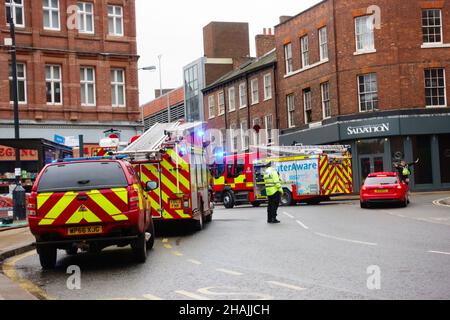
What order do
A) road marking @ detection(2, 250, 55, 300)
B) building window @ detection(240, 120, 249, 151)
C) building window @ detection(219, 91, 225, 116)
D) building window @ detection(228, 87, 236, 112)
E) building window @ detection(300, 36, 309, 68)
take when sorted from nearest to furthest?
1. road marking @ detection(2, 250, 55, 300)
2. building window @ detection(300, 36, 309, 68)
3. building window @ detection(240, 120, 249, 151)
4. building window @ detection(228, 87, 236, 112)
5. building window @ detection(219, 91, 225, 116)

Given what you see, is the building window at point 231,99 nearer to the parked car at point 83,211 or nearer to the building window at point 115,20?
the building window at point 115,20

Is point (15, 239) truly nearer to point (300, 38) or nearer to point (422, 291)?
point (422, 291)

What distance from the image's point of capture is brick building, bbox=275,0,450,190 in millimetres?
35906

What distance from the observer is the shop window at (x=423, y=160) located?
3609cm

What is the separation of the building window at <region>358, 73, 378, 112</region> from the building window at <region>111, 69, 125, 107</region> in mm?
13809

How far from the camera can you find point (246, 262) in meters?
10.4

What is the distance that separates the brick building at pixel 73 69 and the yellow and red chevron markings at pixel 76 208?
23.2 meters

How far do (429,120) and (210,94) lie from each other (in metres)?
23.9

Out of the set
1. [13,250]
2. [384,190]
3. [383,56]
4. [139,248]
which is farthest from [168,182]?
[383,56]

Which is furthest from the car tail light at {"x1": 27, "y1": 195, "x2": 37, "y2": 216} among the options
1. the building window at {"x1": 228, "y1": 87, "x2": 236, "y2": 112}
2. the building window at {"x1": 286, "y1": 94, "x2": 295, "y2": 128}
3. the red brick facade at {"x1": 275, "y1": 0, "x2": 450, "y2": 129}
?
the building window at {"x1": 228, "y1": 87, "x2": 236, "y2": 112}

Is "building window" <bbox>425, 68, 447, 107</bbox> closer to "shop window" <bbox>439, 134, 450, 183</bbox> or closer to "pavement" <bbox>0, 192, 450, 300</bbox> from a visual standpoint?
"shop window" <bbox>439, 134, 450, 183</bbox>

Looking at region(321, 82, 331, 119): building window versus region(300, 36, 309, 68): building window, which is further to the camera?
region(300, 36, 309, 68): building window

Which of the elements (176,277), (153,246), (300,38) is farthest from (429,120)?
(176,277)

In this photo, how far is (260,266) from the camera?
985 cm
